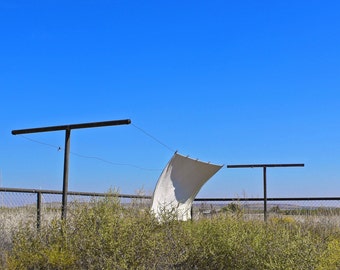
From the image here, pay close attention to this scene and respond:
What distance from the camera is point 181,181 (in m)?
13.9

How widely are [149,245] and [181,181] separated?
754cm

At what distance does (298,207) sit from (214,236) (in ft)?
25.3

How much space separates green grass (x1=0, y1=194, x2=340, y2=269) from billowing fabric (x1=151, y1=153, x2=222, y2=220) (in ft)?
16.8

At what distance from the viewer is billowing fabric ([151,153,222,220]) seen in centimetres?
1309

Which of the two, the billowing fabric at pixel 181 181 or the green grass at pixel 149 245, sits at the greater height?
the billowing fabric at pixel 181 181

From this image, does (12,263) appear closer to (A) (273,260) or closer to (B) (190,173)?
(A) (273,260)

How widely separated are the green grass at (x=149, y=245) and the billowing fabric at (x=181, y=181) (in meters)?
5.13

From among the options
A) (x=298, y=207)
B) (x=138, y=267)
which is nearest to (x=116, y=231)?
(x=138, y=267)

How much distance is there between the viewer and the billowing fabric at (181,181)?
13086 mm

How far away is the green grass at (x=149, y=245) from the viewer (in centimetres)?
613

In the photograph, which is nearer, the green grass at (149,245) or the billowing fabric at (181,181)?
the green grass at (149,245)

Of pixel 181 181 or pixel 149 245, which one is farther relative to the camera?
pixel 181 181

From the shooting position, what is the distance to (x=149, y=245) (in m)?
6.37

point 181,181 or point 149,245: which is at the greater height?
point 181,181
